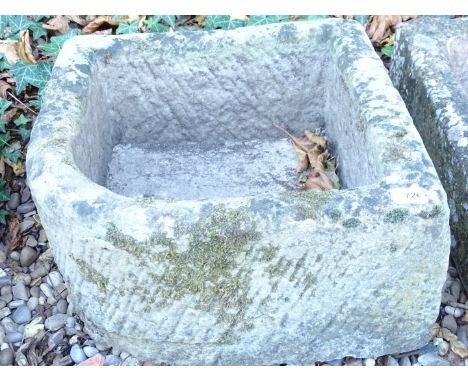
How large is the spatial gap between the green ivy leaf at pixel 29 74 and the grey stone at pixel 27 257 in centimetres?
60

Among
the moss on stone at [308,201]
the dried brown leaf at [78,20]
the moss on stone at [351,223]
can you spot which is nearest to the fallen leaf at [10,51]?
the dried brown leaf at [78,20]

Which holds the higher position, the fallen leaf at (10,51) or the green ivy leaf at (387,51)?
the green ivy leaf at (387,51)

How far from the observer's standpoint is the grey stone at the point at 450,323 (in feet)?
5.72

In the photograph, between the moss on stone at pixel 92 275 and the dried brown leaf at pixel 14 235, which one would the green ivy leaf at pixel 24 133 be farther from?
the moss on stone at pixel 92 275

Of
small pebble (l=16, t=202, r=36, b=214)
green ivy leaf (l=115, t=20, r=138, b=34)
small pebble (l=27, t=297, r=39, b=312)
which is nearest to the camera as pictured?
small pebble (l=27, t=297, r=39, b=312)

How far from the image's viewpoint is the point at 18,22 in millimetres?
2496

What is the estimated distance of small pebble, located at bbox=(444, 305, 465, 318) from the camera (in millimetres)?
1781

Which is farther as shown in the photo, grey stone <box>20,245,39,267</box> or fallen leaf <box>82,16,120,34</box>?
fallen leaf <box>82,16,120,34</box>

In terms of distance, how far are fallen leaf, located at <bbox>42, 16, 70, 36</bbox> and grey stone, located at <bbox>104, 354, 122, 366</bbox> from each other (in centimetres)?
145

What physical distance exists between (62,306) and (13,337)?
151 mm

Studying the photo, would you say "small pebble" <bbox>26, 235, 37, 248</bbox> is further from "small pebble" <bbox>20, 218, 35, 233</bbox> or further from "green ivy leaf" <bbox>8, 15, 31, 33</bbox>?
"green ivy leaf" <bbox>8, 15, 31, 33</bbox>

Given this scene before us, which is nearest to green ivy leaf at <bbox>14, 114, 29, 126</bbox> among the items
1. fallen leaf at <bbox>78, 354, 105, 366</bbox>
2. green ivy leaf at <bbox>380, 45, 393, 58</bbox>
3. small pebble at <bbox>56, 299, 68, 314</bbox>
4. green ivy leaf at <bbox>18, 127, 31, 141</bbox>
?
green ivy leaf at <bbox>18, 127, 31, 141</bbox>
